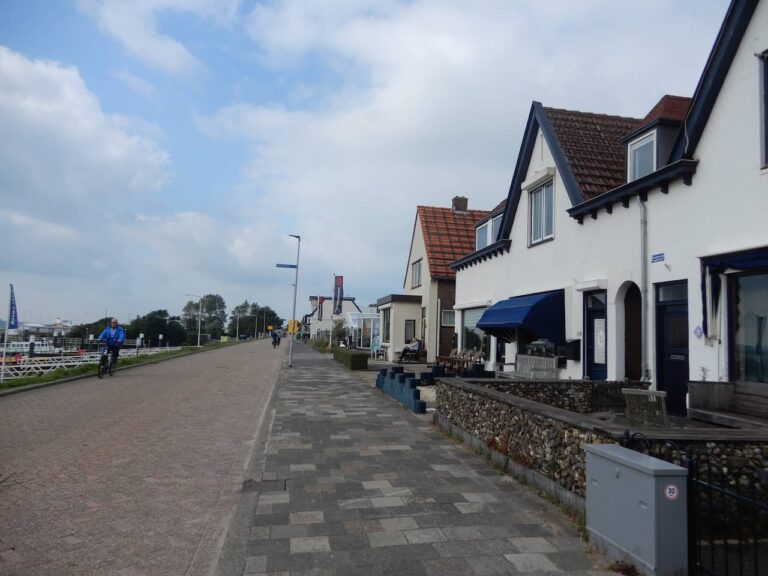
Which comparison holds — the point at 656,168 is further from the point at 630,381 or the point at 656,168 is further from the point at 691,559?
the point at 691,559

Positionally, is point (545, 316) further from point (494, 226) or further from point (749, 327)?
point (494, 226)

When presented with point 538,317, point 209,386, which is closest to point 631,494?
point 538,317

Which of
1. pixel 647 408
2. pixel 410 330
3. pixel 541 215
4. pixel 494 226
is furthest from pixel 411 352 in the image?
pixel 647 408

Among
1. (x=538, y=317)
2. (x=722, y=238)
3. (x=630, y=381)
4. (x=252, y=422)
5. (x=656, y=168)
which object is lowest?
(x=252, y=422)

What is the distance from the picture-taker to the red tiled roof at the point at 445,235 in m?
26.3

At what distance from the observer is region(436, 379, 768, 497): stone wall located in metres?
4.51

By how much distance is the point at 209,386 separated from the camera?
54.1ft

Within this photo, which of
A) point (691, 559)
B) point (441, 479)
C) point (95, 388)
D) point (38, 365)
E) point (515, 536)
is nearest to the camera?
point (691, 559)

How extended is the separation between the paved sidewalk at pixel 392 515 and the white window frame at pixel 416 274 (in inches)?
802

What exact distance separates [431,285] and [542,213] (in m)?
11.8

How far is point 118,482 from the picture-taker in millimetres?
6027

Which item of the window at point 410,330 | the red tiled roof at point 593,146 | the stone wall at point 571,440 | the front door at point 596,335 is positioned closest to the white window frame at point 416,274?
the window at point 410,330

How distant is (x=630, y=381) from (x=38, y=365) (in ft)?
74.6

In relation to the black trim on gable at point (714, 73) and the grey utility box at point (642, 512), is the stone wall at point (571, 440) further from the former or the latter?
the black trim on gable at point (714, 73)
